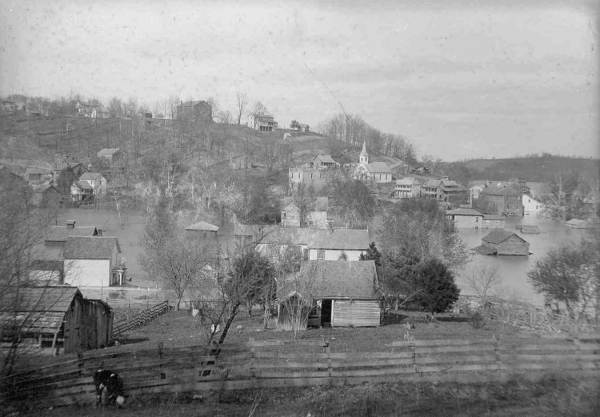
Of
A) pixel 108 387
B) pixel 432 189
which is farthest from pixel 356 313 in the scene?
pixel 432 189

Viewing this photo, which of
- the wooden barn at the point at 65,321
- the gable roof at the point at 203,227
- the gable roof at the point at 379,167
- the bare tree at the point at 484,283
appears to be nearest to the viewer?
the wooden barn at the point at 65,321

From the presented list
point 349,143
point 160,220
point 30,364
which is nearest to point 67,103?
point 349,143

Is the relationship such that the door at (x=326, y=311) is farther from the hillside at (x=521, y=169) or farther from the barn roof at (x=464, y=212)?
the barn roof at (x=464, y=212)

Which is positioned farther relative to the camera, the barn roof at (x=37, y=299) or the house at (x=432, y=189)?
the house at (x=432, y=189)

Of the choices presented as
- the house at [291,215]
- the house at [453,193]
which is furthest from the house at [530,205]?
the house at [453,193]

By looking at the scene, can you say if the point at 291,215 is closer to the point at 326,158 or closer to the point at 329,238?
the point at 329,238

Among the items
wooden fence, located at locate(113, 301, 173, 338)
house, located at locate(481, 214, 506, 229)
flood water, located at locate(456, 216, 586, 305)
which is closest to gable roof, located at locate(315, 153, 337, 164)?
house, located at locate(481, 214, 506, 229)
